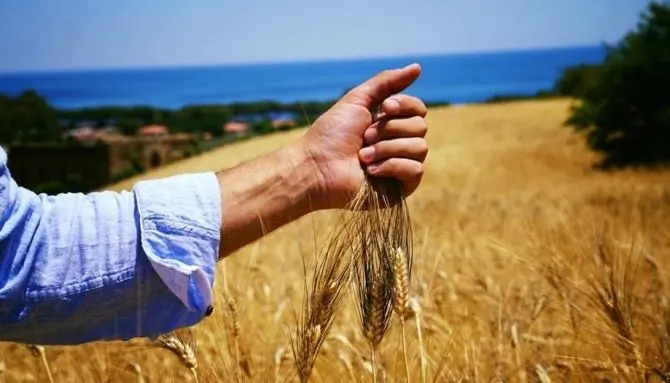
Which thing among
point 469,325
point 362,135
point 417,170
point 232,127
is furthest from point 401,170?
point 232,127

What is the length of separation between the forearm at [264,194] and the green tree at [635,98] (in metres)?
9.84

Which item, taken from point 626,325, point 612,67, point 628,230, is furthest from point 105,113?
point 626,325

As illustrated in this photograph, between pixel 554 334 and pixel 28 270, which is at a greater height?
pixel 28 270

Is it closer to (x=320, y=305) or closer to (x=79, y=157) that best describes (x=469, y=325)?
(x=320, y=305)

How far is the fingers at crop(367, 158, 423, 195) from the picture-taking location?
1.02 meters

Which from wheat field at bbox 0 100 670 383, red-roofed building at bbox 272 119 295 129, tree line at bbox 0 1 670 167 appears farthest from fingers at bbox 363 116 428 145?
red-roofed building at bbox 272 119 295 129

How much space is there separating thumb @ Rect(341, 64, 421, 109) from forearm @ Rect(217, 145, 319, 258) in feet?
0.33

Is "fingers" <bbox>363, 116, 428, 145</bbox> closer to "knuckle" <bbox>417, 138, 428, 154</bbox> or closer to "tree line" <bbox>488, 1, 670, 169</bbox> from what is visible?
"knuckle" <bbox>417, 138, 428, 154</bbox>

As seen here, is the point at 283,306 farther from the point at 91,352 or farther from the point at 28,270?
the point at 28,270

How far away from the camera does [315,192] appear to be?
111 centimetres

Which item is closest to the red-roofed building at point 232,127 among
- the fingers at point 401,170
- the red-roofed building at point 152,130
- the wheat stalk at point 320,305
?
the red-roofed building at point 152,130

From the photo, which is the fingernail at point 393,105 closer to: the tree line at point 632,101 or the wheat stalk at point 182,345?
the wheat stalk at point 182,345

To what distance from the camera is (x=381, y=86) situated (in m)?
1.12

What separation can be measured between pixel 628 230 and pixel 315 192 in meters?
1.23
